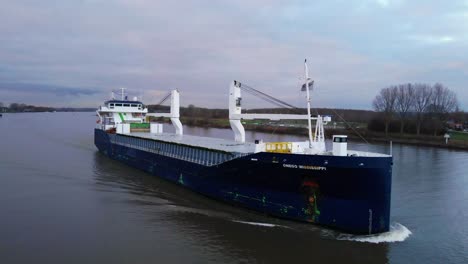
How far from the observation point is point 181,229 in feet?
48.3

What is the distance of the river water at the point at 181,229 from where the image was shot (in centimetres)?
1230

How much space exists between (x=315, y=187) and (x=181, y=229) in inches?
214

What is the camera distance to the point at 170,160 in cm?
2300

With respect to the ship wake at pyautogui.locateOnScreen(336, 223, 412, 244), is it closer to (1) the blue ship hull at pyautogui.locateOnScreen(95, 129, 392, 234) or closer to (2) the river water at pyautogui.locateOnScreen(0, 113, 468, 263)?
(2) the river water at pyautogui.locateOnScreen(0, 113, 468, 263)

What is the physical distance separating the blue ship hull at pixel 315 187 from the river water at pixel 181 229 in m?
0.55

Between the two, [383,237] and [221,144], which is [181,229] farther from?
[221,144]

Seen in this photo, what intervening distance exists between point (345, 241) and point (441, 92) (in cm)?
6325

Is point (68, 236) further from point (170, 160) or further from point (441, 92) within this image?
point (441, 92)

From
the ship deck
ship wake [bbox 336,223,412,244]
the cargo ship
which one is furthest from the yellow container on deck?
ship wake [bbox 336,223,412,244]

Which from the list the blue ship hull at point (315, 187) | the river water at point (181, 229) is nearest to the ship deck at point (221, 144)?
the blue ship hull at point (315, 187)

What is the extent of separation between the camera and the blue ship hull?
13.5 metres

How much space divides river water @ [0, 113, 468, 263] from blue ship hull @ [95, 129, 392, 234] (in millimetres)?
553

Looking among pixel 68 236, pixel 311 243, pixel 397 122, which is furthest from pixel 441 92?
pixel 68 236

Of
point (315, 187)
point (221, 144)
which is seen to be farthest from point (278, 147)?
point (221, 144)
